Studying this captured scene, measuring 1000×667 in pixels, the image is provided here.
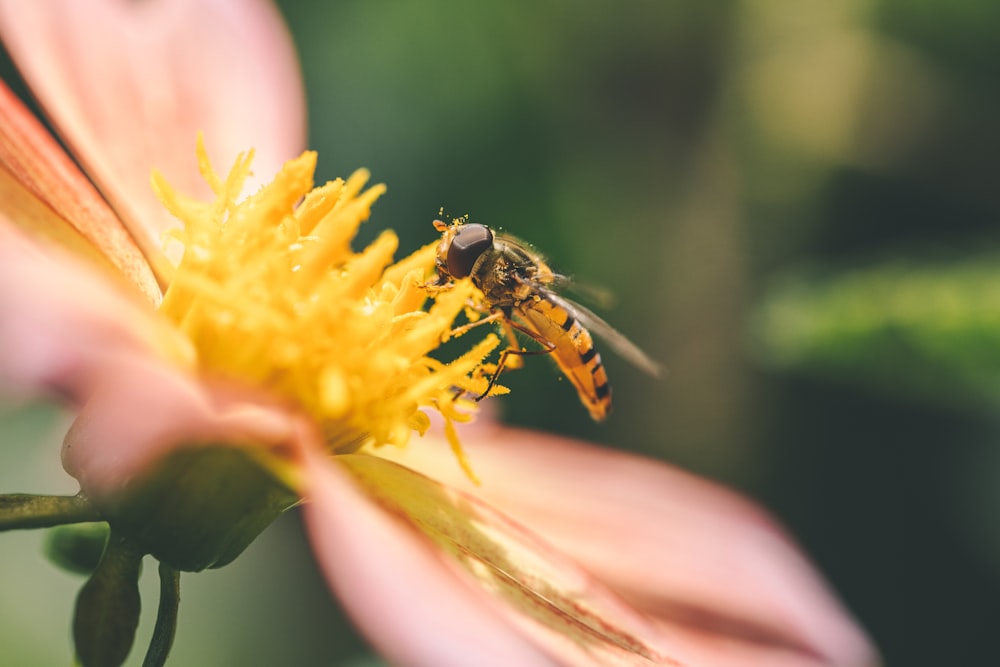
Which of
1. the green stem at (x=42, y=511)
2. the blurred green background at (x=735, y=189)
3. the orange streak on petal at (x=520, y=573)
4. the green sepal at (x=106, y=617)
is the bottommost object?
the green sepal at (x=106, y=617)

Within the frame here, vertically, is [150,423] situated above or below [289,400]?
below

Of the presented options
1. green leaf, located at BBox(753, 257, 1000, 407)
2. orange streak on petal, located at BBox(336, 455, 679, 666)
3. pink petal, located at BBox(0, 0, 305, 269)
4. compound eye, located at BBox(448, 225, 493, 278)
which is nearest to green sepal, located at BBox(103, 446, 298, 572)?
orange streak on petal, located at BBox(336, 455, 679, 666)

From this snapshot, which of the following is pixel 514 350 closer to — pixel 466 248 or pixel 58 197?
pixel 466 248

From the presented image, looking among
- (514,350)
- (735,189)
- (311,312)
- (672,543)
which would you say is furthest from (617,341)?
(735,189)

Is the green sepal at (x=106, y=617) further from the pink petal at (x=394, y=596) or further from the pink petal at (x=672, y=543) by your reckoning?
the pink petal at (x=672, y=543)

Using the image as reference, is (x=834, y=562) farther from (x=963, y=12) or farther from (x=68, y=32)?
(x=68, y=32)

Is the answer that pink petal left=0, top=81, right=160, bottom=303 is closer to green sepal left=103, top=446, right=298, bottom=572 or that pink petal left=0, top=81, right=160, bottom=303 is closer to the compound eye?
green sepal left=103, top=446, right=298, bottom=572

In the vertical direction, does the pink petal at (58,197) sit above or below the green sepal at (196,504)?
above

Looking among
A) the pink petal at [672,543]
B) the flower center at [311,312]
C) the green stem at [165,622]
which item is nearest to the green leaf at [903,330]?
the pink petal at [672,543]
